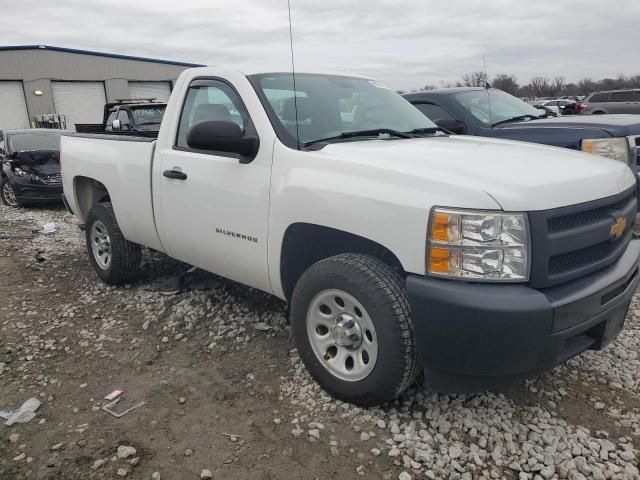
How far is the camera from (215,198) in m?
3.52

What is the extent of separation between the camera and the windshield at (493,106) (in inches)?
245

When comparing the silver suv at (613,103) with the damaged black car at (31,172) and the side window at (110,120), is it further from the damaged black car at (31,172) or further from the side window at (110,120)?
the damaged black car at (31,172)

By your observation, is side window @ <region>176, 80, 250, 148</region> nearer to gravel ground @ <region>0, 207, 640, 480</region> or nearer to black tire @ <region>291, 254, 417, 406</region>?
black tire @ <region>291, 254, 417, 406</region>

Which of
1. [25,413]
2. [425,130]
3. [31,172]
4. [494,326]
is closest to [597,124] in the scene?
[425,130]

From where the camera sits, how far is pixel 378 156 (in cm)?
283

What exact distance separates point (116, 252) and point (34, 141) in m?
7.19

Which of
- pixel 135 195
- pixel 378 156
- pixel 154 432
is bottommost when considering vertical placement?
pixel 154 432

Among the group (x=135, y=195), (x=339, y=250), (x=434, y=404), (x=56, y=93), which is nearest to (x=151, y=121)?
(x=135, y=195)

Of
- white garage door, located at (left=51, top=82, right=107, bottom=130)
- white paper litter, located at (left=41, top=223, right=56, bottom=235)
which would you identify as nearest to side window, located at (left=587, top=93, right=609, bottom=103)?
white paper litter, located at (left=41, top=223, right=56, bottom=235)

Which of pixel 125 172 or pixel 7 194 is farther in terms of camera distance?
pixel 7 194

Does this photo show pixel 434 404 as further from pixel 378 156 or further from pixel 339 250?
pixel 378 156

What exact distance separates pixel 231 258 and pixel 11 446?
1599 mm

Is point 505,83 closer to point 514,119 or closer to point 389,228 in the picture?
point 514,119

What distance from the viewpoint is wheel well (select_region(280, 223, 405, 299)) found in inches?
117
